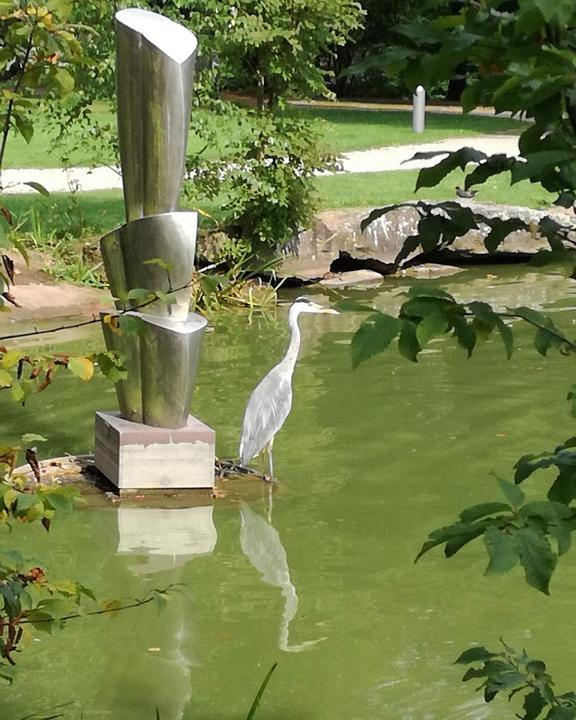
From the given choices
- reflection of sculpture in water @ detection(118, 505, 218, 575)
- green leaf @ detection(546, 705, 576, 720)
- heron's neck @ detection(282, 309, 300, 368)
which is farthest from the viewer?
heron's neck @ detection(282, 309, 300, 368)

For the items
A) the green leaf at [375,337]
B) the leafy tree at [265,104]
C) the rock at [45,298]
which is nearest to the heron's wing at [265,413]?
the rock at [45,298]

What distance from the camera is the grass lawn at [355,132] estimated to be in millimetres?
21969

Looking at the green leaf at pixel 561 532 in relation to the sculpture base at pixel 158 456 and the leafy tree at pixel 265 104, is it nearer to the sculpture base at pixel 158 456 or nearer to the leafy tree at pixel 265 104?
the sculpture base at pixel 158 456

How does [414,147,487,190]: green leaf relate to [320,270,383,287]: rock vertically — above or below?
above

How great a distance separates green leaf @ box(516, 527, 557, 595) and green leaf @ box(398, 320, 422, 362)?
0.34 meters

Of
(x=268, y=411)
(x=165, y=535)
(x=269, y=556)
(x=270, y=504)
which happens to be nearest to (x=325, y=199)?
(x=268, y=411)

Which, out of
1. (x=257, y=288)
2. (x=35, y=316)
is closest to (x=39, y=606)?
(x=35, y=316)

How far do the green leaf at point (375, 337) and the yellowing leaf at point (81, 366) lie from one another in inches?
37.3

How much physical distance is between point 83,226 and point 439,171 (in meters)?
13.5

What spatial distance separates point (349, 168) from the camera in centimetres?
2139

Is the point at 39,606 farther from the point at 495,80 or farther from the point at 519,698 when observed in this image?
the point at 519,698

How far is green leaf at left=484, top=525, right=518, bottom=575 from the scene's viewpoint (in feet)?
6.71

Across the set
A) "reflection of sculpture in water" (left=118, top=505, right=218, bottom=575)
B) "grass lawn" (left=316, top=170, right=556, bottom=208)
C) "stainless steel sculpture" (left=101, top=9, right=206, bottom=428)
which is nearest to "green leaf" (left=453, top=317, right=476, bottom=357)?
"reflection of sculpture in water" (left=118, top=505, right=218, bottom=575)

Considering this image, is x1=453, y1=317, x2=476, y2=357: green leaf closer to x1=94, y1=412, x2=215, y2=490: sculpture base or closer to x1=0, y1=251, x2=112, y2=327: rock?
x1=94, y1=412, x2=215, y2=490: sculpture base
